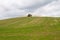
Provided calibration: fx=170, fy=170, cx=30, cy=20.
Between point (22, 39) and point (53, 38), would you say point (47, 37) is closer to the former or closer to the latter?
point (53, 38)

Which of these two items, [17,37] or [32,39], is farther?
[17,37]

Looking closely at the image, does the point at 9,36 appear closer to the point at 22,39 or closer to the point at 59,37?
the point at 22,39

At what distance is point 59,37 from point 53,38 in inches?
86.0

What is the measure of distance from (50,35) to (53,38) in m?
3.29

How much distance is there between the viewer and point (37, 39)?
45.5 metres

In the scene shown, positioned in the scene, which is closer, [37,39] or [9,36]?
[37,39]

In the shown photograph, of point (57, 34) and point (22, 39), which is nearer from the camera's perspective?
point (22, 39)

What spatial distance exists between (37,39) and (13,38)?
6.91 meters

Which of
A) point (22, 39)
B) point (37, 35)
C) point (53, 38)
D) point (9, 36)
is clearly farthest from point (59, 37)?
point (9, 36)

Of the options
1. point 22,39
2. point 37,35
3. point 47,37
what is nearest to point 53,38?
point 47,37

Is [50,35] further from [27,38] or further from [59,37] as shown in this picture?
[27,38]

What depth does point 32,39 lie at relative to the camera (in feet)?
149

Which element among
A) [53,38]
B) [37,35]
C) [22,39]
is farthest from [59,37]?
[22,39]

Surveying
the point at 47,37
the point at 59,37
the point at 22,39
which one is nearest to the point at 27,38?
the point at 22,39
